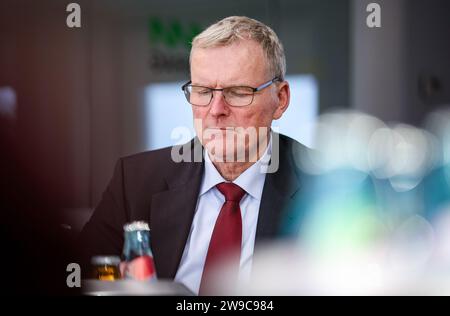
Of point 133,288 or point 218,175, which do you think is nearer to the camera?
point 133,288

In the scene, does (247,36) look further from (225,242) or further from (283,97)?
(225,242)

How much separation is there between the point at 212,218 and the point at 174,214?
10 centimetres

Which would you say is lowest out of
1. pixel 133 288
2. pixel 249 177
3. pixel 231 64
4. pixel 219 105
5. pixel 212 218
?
pixel 133 288

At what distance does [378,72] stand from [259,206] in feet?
1.59

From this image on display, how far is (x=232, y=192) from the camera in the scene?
71.0 inches

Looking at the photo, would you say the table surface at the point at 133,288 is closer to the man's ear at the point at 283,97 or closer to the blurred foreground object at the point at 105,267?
the blurred foreground object at the point at 105,267

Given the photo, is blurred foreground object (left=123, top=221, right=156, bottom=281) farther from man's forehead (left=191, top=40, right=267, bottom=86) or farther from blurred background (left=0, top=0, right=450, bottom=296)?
man's forehead (left=191, top=40, right=267, bottom=86)

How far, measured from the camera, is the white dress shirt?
5.83 ft

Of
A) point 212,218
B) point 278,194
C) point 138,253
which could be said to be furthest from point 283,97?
point 138,253

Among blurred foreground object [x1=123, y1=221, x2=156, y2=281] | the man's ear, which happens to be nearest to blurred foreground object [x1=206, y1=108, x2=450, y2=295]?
the man's ear

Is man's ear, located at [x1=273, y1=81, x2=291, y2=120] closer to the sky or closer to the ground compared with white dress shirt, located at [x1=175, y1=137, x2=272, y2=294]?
closer to the sky

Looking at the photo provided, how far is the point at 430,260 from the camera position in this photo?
5.91ft

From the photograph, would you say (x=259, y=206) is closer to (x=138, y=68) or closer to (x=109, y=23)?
(x=138, y=68)

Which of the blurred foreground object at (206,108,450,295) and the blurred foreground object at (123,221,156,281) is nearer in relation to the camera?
the blurred foreground object at (123,221,156,281)
